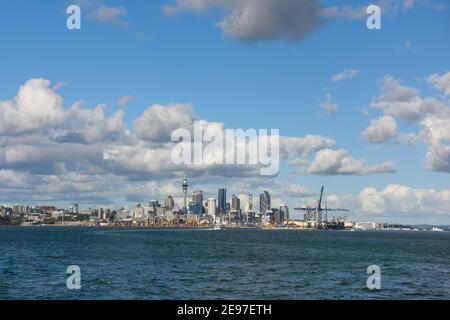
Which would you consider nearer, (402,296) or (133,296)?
(133,296)

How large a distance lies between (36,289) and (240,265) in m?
39.4

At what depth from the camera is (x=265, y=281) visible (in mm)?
71438
